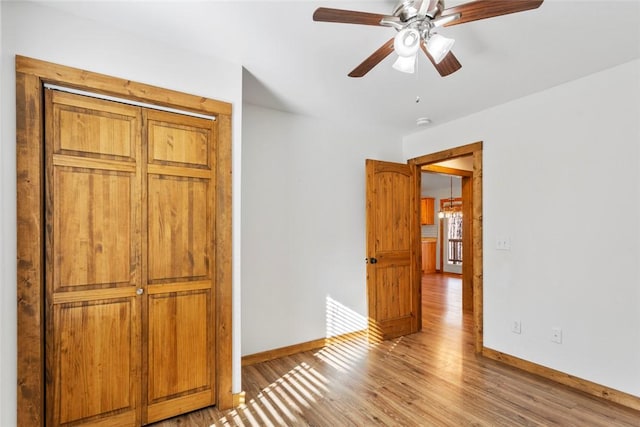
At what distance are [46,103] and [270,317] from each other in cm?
247

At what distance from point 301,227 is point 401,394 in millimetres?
1821

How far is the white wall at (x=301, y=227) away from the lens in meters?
3.21

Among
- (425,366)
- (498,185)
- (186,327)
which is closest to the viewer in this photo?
(186,327)

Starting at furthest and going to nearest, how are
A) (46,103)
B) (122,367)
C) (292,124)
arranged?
(292,124) → (122,367) → (46,103)

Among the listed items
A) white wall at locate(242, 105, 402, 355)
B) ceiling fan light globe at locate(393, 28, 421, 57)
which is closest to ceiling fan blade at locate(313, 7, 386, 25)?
ceiling fan light globe at locate(393, 28, 421, 57)

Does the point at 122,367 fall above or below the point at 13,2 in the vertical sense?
below

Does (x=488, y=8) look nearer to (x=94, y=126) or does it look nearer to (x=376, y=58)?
(x=376, y=58)

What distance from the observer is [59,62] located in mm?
1851

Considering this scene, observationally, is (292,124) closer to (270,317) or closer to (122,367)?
(270,317)

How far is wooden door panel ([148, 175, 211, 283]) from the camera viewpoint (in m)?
2.16

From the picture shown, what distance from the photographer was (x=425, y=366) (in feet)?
10.0

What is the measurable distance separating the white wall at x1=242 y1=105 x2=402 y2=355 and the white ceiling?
532 millimetres

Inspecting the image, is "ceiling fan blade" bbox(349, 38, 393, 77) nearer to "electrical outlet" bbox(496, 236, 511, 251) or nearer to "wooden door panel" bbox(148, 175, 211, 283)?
"wooden door panel" bbox(148, 175, 211, 283)

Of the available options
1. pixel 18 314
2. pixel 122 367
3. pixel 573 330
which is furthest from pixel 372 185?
pixel 18 314
